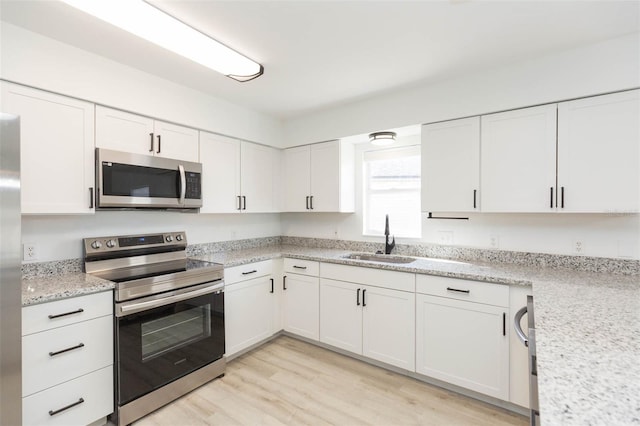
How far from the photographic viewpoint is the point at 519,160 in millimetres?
2297

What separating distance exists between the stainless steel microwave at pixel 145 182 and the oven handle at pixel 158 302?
0.72 meters

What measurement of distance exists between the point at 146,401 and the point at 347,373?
4.99ft

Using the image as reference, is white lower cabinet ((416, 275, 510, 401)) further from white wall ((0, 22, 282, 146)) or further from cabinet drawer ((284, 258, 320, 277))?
white wall ((0, 22, 282, 146))

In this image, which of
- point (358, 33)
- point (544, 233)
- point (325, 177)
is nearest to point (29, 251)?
point (325, 177)

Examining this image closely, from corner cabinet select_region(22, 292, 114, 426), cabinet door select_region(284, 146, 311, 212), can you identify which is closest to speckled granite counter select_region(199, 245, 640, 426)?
cabinet door select_region(284, 146, 311, 212)

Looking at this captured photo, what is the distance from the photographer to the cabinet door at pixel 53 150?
6.08ft

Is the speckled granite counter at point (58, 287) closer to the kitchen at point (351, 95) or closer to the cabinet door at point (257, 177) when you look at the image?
the kitchen at point (351, 95)

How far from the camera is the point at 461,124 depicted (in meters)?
2.53

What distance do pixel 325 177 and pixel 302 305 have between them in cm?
140

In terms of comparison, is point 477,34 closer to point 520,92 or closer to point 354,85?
point 520,92

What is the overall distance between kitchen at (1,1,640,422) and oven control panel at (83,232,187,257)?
0.09 metres

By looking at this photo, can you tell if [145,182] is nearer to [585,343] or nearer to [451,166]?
[451,166]

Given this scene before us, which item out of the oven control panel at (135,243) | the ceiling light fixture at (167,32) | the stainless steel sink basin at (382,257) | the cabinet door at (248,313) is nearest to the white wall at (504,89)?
the ceiling light fixture at (167,32)

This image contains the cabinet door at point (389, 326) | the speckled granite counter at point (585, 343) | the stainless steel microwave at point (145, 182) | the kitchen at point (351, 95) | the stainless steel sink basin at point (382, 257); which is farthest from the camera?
the stainless steel sink basin at point (382, 257)
